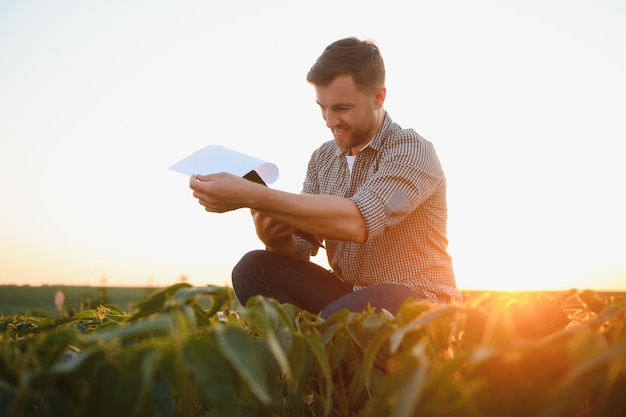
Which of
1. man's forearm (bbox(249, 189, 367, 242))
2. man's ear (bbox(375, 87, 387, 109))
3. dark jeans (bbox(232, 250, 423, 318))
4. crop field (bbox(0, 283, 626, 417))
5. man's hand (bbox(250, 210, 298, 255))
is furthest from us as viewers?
man's ear (bbox(375, 87, 387, 109))

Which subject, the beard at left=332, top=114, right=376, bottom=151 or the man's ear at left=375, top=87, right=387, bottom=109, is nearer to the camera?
the beard at left=332, top=114, right=376, bottom=151

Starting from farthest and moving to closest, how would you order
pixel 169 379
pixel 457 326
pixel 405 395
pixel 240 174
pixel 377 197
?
pixel 377 197, pixel 240 174, pixel 457 326, pixel 169 379, pixel 405 395

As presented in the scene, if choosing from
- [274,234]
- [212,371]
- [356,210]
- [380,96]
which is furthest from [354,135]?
[212,371]

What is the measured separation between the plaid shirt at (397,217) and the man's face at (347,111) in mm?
71

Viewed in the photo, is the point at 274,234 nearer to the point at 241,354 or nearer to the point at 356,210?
the point at 356,210

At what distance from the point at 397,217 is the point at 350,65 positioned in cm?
85

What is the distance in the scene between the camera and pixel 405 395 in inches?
20.3

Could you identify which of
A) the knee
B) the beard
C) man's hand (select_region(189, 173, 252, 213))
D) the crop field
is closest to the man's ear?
the beard

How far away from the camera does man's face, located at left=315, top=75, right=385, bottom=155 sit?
2574 millimetres

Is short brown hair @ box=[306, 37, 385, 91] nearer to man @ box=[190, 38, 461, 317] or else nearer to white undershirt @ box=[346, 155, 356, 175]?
man @ box=[190, 38, 461, 317]

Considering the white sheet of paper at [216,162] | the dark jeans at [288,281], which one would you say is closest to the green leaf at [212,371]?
the white sheet of paper at [216,162]

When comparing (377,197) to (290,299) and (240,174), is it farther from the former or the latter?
(290,299)

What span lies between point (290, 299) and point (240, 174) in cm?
78

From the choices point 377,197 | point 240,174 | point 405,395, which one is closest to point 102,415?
point 405,395
